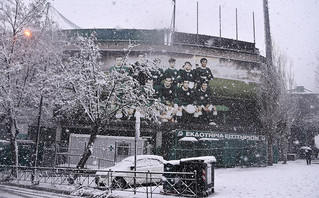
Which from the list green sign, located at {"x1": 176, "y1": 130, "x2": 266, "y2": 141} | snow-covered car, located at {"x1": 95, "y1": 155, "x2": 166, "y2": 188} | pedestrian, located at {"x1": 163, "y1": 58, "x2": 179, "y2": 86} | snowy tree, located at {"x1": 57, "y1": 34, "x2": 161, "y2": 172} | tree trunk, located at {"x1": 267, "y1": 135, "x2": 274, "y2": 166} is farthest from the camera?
pedestrian, located at {"x1": 163, "y1": 58, "x2": 179, "y2": 86}

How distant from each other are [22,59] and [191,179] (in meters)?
13.5

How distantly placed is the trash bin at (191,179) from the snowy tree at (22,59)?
30.5 ft

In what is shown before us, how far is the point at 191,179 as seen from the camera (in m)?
9.09

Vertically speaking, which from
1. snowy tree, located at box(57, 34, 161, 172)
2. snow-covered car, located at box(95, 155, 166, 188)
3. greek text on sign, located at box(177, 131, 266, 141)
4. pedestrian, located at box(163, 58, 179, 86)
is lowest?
snow-covered car, located at box(95, 155, 166, 188)

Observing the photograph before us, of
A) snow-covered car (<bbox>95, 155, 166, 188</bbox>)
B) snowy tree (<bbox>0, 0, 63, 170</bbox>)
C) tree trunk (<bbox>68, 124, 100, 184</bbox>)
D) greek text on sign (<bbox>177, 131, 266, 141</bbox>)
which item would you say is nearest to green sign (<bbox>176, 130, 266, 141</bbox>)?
greek text on sign (<bbox>177, 131, 266, 141</bbox>)

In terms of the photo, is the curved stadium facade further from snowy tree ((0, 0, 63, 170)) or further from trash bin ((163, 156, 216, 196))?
trash bin ((163, 156, 216, 196))

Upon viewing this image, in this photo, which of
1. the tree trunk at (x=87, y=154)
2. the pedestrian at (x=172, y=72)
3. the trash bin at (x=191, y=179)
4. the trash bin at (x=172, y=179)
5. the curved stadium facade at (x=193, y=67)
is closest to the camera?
the trash bin at (x=191, y=179)

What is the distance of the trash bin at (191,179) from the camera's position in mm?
9500

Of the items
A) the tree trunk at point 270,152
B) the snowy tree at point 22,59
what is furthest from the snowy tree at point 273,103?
the snowy tree at point 22,59

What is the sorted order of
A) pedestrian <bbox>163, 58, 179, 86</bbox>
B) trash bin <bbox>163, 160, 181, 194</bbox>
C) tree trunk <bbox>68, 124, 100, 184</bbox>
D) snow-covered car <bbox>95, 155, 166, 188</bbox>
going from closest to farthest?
trash bin <bbox>163, 160, 181, 194</bbox> → snow-covered car <bbox>95, 155, 166, 188</bbox> → tree trunk <bbox>68, 124, 100, 184</bbox> → pedestrian <bbox>163, 58, 179, 86</bbox>

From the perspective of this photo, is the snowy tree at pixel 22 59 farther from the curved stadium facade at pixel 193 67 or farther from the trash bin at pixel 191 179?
the curved stadium facade at pixel 193 67

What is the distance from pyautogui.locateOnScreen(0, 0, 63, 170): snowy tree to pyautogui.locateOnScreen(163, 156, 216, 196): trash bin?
9291 millimetres

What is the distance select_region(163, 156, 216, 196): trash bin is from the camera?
31.2 feet

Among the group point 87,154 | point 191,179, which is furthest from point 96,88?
point 191,179
